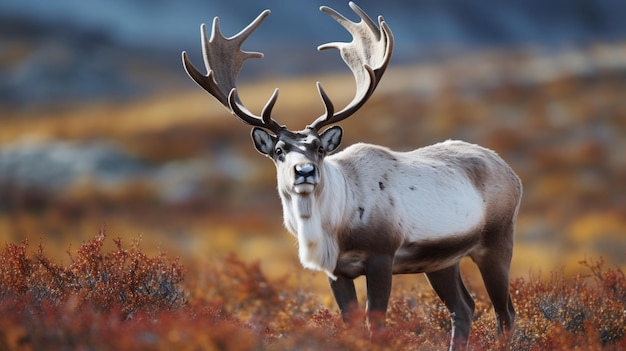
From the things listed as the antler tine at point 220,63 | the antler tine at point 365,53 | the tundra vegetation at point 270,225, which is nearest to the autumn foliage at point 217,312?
the tundra vegetation at point 270,225

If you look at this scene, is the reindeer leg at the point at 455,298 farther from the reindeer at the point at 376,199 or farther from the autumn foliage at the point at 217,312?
the autumn foliage at the point at 217,312

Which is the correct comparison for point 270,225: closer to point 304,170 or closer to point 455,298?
point 455,298

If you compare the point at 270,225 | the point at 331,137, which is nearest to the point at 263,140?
the point at 331,137

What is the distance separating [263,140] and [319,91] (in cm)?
70

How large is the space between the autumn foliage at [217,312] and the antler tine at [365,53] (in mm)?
1908

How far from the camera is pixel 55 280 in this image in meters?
7.44

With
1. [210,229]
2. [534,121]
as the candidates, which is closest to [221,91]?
[210,229]

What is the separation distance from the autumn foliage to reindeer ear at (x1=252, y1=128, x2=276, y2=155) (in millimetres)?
1390

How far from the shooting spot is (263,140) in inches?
286

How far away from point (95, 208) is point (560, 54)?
2725cm

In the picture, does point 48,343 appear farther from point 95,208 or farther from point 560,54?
point 560,54

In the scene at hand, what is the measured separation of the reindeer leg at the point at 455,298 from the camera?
8164 mm

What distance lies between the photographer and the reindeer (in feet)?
23.2

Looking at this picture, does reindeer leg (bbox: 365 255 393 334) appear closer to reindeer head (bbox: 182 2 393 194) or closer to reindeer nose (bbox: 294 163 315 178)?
reindeer head (bbox: 182 2 393 194)
